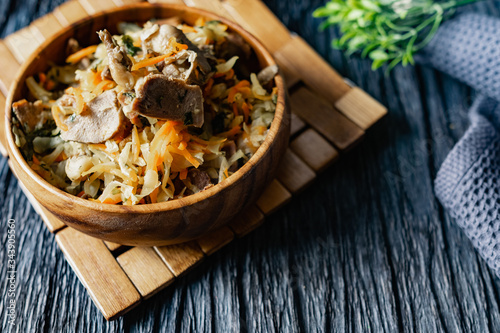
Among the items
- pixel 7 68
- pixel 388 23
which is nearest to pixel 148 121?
pixel 7 68

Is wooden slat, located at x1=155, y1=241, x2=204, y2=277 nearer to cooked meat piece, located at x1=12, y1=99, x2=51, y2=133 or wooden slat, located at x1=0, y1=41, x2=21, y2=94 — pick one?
cooked meat piece, located at x1=12, y1=99, x2=51, y2=133

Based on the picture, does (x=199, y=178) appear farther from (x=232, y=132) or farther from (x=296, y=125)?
(x=296, y=125)

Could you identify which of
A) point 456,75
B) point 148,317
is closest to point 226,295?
point 148,317

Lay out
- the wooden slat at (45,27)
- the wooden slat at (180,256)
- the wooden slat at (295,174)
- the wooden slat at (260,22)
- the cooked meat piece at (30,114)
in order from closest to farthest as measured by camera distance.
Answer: the cooked meat piece at (30,114) → the wooden slat at (180,256) → the wooden slat at (295,174) → the wooden slat at (45,27) → the wooden slat at (260,22)

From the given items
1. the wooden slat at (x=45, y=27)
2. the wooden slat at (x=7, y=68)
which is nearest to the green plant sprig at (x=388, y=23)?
the wooden slat at (x=45, y=27)

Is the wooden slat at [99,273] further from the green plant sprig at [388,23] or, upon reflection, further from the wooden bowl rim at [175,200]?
the green plant sprig at [388,23]
